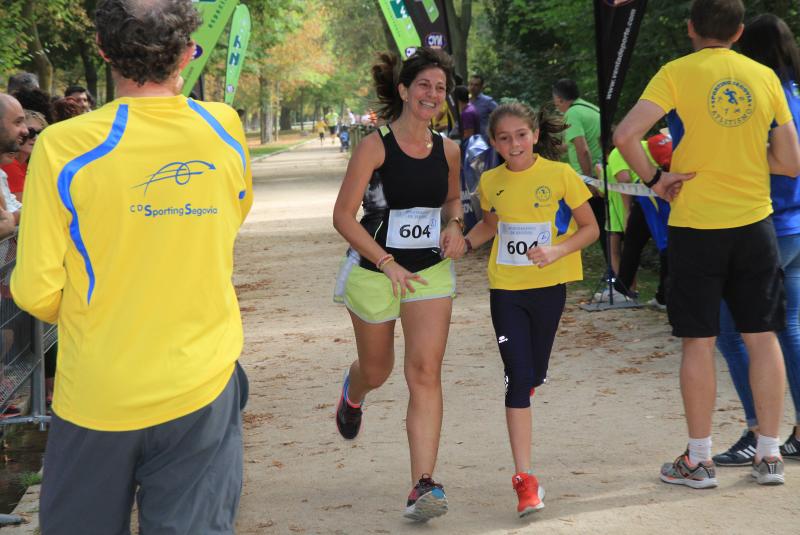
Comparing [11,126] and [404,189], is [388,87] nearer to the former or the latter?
[404,189]

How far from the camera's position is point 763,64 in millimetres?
5406

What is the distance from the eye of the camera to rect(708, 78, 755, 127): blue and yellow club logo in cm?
503

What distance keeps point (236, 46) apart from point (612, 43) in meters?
11.1

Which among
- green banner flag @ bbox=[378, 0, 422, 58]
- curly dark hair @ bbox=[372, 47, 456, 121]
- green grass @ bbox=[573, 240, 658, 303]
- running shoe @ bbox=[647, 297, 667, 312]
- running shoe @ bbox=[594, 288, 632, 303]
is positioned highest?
green banner flag @ bbox=[378, 0, 422, 58]

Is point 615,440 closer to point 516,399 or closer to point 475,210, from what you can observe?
point 516,399

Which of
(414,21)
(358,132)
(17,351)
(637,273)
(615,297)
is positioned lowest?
(358,132)

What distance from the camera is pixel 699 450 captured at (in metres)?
5.25

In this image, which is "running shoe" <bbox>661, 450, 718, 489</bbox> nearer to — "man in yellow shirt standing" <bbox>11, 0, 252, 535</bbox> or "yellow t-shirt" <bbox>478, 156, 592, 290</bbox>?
"yellow t-shirt" <bbox>478, 156, 592, 290</bbox>

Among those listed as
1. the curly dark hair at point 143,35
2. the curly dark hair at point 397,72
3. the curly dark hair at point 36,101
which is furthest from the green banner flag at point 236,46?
the curly dark hair at point 143,35

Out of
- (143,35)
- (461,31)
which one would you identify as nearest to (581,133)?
(143,35)

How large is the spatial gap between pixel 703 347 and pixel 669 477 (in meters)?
0.62

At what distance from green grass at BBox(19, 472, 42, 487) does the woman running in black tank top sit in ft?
6.14

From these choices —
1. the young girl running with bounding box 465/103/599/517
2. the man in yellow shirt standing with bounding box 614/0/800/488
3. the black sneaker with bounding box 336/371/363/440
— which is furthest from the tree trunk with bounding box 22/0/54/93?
the man in yellow shirt standing with bounding box 614/0/800/488

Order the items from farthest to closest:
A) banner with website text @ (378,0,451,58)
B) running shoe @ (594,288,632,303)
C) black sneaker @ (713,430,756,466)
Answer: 1. banner with website text @ (378,0,451,58)
2. running shoe @ (594,288,632,303)
3. black sneaker @ (713,430,756,466)
